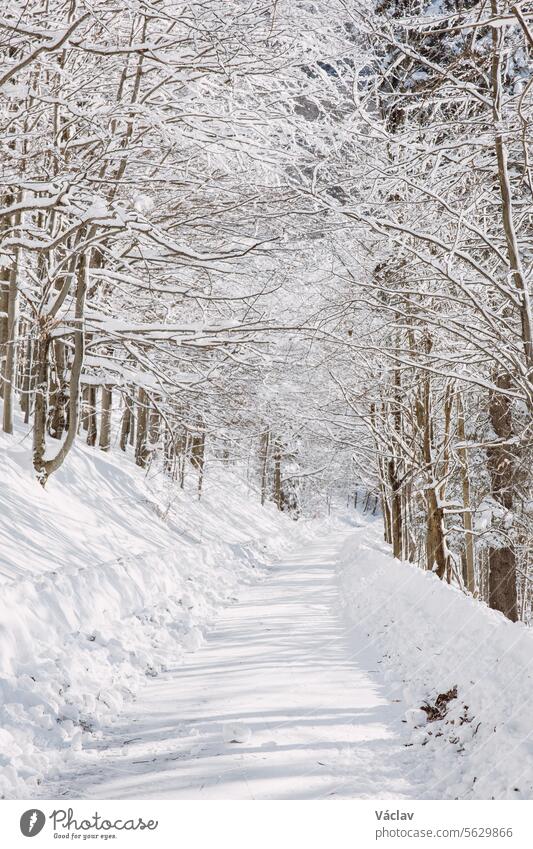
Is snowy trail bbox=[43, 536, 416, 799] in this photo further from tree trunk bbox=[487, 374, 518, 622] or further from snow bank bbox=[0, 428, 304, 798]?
tree trunk bbox=[487, 374, 518, 622]

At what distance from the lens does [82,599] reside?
6449 millimetres

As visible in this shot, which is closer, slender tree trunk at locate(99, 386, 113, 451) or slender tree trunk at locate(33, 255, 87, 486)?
slender tree trunk at locate(33, 255, 87, 486)

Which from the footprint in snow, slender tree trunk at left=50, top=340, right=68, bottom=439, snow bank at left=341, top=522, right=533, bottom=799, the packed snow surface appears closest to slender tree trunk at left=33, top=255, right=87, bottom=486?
the packed snow surface

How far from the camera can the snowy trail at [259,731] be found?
3.42 meters

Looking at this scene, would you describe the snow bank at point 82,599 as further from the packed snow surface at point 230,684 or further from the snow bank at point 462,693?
the snow bank at point 462,693

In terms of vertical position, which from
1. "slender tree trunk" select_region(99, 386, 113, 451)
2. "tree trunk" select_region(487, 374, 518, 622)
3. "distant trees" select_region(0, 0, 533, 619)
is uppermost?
"distant trees" select_region(0, 0, 533, 619)

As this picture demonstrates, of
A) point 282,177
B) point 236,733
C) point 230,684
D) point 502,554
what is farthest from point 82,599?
point 502,554

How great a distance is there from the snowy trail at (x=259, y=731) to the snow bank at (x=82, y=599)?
0.27 metres
